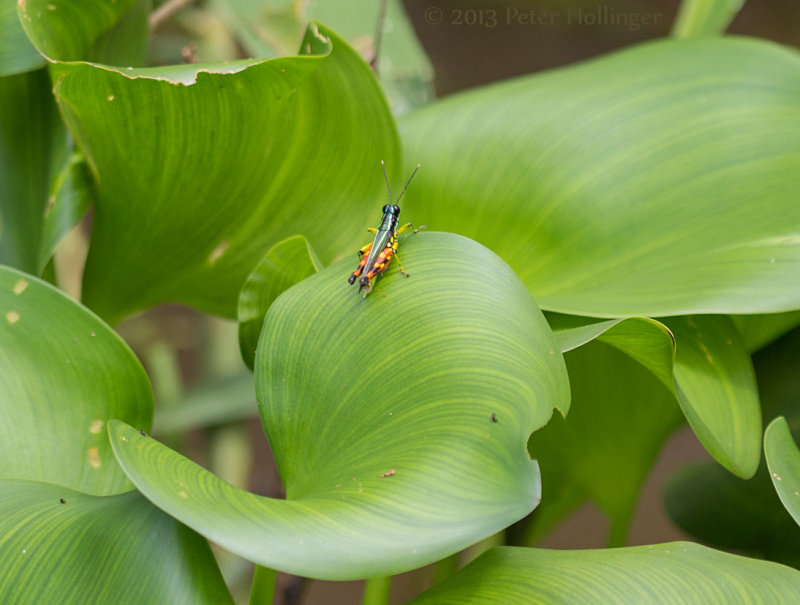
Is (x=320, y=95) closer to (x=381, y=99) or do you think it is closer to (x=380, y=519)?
(x=381, y=99)

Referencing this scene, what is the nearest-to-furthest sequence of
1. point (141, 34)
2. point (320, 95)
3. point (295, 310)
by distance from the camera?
point (295, 310) → point (320, 95) → point (141, 34)

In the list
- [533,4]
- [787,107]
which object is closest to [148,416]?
[787,107]

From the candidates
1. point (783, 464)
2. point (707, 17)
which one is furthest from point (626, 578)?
point (707, 17)

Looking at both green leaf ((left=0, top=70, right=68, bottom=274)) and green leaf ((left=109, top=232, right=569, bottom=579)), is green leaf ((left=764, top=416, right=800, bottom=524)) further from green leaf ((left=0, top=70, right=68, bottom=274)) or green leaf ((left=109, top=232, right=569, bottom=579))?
green leaf ((left=0, top=70, right=68, bottom=274))

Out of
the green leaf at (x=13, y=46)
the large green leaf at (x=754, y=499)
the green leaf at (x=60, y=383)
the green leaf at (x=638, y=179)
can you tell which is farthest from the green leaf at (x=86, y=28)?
the large green leaf at (x=754, y=499)

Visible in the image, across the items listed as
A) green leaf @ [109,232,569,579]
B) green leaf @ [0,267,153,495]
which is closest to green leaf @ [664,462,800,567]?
green leaf @ [109,232,569,579]
